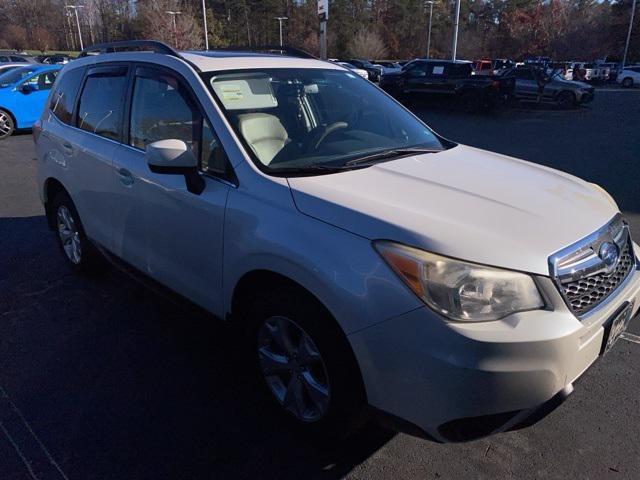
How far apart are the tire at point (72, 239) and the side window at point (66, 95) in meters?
0.65

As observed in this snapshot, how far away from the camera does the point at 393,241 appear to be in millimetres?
2004

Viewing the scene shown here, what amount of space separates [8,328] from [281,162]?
7.98 feet

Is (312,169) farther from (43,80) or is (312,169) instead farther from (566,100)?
(566,100)

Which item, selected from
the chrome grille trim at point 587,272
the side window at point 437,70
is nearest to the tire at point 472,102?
the side window at point 437,70

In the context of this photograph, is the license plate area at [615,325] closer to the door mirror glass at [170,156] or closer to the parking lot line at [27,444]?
the door mirror glass at [170,156]

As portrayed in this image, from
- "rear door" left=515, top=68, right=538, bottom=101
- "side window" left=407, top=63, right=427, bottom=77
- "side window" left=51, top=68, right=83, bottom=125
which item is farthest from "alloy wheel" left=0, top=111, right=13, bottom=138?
"rear door" left=515, top=68, right=538, bottom=101

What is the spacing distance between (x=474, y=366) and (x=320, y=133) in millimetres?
1675

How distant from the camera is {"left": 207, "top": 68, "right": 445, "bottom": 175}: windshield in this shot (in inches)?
107

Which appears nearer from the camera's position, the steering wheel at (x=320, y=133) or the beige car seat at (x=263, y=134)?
the beige car seat at (x=263, y=134)

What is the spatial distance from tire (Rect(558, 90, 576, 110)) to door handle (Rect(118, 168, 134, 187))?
20451 millimetres

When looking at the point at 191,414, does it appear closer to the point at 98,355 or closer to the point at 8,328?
the point at 98,355

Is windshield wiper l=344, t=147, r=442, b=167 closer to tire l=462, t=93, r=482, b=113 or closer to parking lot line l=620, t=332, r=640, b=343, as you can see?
parking lot line l=620, t=332, r=640, b=343

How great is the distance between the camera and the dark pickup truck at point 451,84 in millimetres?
18047

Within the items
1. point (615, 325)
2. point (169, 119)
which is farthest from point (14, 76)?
point (615, 325)
